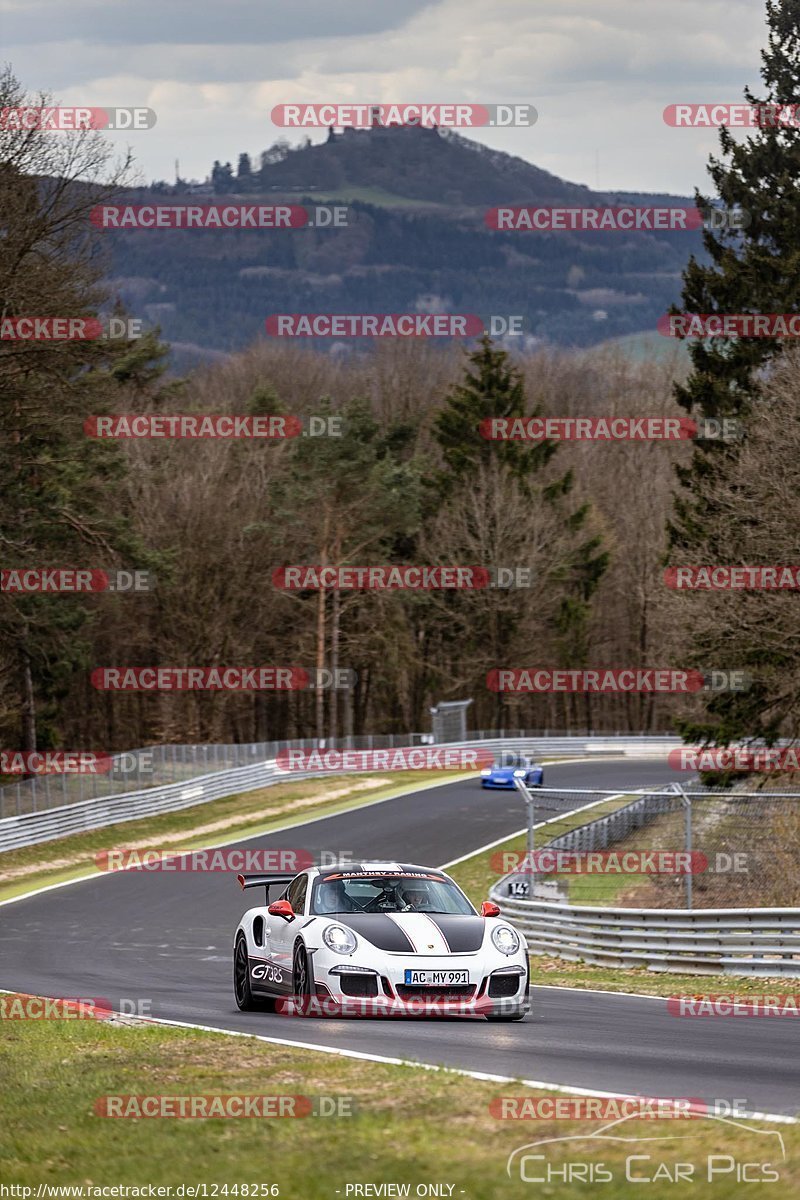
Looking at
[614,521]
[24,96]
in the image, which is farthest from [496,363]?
[24,96]

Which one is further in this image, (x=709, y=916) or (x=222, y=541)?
(x=222, y=541)

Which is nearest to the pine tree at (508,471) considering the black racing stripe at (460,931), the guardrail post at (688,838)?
the guardrail post at (688,838)

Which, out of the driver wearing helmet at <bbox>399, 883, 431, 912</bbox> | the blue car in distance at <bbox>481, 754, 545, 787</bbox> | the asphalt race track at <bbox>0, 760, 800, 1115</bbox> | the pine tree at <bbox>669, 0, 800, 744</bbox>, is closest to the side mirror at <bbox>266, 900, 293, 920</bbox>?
the asphalt race track at <bbox>0, 760, 800, 1115</bbox>

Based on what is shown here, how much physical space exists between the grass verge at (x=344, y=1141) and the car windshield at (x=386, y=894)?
3912 mm

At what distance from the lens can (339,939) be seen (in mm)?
12844

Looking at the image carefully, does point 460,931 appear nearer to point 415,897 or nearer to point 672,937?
point 415,897

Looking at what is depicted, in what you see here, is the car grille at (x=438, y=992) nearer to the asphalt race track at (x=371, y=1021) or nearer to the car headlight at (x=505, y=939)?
the asphalt race track at (x=371, y=1021)

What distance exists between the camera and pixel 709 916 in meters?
19.3

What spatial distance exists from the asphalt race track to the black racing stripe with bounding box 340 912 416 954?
2.01ft

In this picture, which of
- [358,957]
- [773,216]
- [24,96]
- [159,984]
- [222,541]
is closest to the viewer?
[358,957]

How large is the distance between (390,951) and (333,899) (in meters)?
1.21

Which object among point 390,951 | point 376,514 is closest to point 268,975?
point 390,951

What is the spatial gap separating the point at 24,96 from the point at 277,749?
2679 cm

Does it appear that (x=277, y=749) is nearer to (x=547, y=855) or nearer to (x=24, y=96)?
(x=24, y=96)
